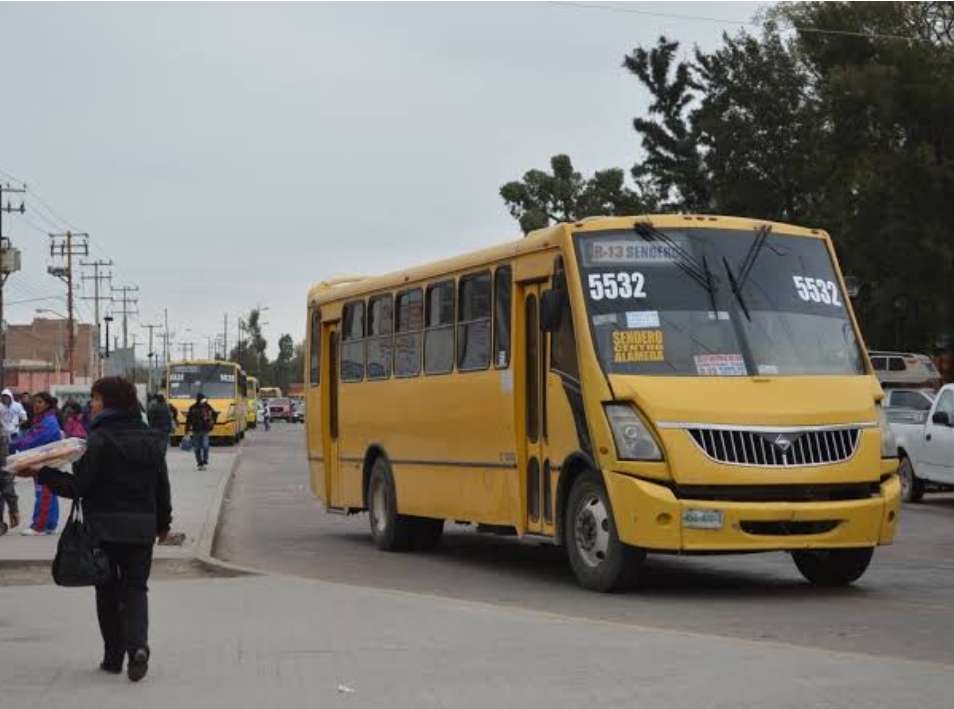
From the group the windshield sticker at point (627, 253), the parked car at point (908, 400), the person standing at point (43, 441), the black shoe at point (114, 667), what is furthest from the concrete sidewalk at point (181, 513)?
the parked car at point (908, 400)

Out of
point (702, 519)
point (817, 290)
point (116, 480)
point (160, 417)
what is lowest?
point (702, 519)

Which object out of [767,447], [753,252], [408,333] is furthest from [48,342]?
[767,447]

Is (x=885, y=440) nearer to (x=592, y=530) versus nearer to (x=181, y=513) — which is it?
(x=592, y=530)

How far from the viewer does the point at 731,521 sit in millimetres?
13148

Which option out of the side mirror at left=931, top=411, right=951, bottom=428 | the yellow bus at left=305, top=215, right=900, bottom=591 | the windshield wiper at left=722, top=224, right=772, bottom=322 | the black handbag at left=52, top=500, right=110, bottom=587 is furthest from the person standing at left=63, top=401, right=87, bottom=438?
the black handbag at left=52, top=500, right=110, bottom=587

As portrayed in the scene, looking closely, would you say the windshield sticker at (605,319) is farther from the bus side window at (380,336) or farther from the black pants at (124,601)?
the black pants at (124,601)

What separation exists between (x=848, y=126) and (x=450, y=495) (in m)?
34.7

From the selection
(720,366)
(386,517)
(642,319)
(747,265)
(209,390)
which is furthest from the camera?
(209,390)

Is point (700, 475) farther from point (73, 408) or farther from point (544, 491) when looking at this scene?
point (73, 408)

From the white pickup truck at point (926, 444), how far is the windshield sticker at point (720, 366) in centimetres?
1182

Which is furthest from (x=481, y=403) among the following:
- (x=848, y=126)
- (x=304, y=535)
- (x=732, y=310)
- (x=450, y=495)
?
(x=848, y=126)

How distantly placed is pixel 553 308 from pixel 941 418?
1257cm

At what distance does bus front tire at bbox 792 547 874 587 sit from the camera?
47.0ft

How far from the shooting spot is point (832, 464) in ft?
44.3
